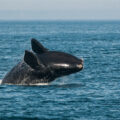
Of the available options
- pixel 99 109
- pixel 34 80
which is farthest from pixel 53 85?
pixel 99 109

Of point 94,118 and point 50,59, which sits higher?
point 50,59

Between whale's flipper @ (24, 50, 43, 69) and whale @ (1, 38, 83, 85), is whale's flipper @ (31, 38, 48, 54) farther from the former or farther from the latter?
whale's flipper @ (24, 50, 43, 69)

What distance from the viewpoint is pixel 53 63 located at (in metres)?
26.2

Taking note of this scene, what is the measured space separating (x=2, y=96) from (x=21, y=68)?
1739mm

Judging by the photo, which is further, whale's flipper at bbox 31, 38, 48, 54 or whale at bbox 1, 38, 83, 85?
whale at bbox 1, 38, 83, 85

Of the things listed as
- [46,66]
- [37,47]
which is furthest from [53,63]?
[37,47]

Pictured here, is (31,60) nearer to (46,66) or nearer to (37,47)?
(37,47)

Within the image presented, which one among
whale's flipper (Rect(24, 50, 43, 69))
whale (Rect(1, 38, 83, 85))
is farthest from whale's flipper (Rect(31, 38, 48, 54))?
whale's flipper (Rect(24, 50, 43, 69))

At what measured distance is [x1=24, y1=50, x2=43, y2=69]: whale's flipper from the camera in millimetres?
25000

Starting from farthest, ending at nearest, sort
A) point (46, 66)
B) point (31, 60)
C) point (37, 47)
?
1. point (46, 66)
2. point (37, 47)
3. point (31, 60)

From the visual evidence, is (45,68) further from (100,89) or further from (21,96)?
(100,89)

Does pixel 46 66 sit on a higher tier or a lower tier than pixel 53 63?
lower

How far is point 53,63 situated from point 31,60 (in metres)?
1.44

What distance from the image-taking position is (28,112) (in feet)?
74.2
